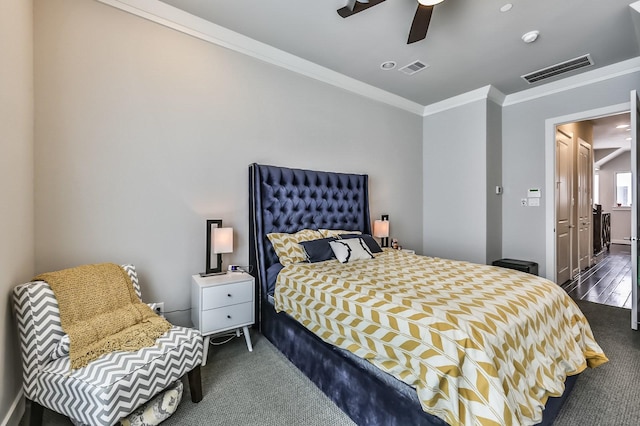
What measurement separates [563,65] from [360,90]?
240cm

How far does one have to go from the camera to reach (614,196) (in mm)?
8820

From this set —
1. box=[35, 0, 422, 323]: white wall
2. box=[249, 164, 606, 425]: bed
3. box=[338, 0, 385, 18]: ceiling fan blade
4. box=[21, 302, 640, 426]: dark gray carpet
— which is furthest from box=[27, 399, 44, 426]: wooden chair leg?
box=[338, 0, 385, 18]: ceiling fan blade

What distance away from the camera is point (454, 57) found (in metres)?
3.29

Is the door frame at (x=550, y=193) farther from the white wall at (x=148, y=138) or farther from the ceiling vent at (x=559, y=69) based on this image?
the white wall at (x=148, y=138)

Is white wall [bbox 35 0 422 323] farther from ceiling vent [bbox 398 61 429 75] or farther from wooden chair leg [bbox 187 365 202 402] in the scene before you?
ceiling vent [bbox 398 61 429 75]

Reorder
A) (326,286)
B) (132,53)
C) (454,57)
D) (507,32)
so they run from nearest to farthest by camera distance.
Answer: (326,286) < (132,53) < (507,32) < (454,57)

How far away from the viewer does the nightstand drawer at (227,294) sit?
231cm

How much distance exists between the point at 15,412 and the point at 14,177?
52.2 inches

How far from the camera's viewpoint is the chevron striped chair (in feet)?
4.58

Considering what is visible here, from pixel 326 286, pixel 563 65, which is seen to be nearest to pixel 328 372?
pixel 326 286

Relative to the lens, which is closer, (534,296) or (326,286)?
(534,296)

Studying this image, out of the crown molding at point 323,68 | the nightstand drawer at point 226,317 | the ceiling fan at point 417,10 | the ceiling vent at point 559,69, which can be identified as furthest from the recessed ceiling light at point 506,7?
the nightstand drawer at point 226,317

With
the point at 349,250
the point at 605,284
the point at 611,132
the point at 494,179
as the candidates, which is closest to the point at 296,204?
the point at 349,250

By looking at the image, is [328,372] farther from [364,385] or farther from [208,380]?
[208,380]
